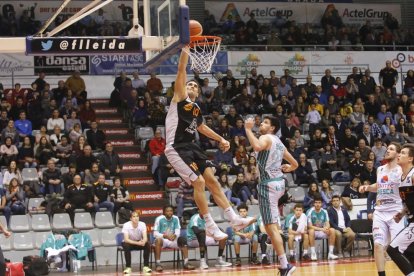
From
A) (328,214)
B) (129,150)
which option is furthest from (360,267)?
(129,150)

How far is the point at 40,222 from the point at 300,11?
1855 centimetres

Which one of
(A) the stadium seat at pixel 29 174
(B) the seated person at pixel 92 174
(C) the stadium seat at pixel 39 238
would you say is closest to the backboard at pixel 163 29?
(C) the stadium seat at pixel 39 238

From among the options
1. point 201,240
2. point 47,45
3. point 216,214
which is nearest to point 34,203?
point 201,240

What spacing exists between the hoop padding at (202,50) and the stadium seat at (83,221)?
32.3ft

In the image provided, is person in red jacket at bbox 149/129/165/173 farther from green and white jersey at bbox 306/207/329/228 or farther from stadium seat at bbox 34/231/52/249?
green and white jersey at bbox 306/207/329/228

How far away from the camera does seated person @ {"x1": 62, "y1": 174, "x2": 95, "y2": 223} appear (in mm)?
20969

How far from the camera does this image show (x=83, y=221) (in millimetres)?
20969

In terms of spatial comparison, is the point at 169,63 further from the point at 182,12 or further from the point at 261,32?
the point at 182,12

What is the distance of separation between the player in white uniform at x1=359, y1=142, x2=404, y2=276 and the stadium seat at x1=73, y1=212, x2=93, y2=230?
10598 mm

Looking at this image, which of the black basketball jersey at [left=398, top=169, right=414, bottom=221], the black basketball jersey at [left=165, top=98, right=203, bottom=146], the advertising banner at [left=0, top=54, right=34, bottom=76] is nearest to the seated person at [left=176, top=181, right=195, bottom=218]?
the advertising banner at [left=0, top=54, right=34, bottom=76]

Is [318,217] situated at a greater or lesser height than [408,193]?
lesser

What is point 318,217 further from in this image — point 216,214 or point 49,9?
point 49,9

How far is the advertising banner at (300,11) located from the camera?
3428 cm

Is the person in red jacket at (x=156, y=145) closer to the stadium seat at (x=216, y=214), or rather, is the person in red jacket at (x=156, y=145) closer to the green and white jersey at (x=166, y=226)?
the stadium seat at (x=216, y=214)
